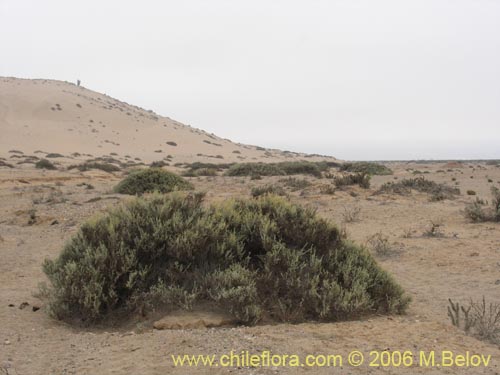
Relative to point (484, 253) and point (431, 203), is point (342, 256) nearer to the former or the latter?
point (484, 253)

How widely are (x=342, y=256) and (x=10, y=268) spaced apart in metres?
4.83

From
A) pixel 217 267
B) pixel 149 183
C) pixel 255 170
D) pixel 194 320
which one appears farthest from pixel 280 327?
pixel 255 170

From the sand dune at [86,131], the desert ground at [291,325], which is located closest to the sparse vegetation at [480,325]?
the desert ground at [291,325]

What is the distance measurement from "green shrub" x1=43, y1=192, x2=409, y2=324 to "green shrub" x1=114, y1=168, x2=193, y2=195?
31.4 feet

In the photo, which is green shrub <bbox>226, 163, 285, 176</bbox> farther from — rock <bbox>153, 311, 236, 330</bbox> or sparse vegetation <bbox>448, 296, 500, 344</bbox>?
sparse vegetation <bbox>448, 296, 500, 344</bbox>

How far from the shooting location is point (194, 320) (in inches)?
177

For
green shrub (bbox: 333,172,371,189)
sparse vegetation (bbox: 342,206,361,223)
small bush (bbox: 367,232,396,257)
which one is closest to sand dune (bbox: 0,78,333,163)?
green shrub (bbox: 333,172,371,189)

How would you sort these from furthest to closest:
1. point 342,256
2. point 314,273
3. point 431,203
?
point 431,203, point 342,256, point 314,273

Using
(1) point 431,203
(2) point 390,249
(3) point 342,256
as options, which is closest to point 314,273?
(3) point 342,256

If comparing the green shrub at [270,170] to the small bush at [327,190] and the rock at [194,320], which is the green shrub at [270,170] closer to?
the small bush at [327,190]

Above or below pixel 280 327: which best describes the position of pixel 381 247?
above

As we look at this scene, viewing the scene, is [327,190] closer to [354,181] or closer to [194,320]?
[354,181]

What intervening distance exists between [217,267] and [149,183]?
36.0ft

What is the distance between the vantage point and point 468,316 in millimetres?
4711
